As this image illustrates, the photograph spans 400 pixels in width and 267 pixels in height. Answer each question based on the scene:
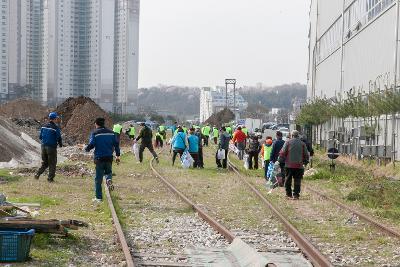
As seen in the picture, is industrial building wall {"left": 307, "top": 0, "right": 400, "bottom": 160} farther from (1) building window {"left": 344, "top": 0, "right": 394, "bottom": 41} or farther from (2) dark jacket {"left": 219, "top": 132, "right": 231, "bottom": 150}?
(2) dark jacket {"left": 219, "top": 132, "right": 231, "bottom": 150}

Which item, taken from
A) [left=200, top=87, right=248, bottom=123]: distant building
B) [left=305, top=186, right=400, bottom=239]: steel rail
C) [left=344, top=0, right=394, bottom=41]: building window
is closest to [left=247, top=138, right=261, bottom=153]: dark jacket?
[left=305, top=186, right=400, bottom=239]: steel rail

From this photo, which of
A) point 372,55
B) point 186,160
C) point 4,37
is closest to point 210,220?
point 186,160

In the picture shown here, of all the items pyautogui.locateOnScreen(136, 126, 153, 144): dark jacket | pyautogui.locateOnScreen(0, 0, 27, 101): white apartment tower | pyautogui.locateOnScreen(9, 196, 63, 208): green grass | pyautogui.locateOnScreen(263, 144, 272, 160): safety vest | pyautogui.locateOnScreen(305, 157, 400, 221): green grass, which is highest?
pyautogui.locateOnScreen(0, 0, 27, 101): white apartment tower

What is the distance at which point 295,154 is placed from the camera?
18078 millimetres

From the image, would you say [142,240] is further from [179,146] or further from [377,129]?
[377,129]

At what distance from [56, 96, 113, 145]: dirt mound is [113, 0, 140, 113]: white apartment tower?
81.9 meters

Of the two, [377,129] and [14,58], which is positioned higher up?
[14,58]

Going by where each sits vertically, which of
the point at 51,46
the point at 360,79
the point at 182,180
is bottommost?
the point at 182,180

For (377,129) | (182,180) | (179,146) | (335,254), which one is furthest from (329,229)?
(377,129)

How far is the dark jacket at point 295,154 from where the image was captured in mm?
18062

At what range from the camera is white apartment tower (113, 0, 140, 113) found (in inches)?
5906

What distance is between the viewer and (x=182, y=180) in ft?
76.3

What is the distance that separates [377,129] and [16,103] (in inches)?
2310

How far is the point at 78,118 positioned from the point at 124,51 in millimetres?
94309
